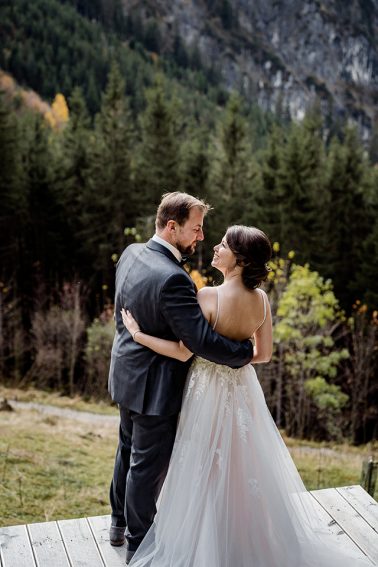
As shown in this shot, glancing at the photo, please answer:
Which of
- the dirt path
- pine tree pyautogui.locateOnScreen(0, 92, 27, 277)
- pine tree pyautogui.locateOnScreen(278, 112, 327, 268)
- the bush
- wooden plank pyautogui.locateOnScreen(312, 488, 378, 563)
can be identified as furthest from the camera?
pine tree pyautogui.locateOnScreen(278, 112, 327, 268)

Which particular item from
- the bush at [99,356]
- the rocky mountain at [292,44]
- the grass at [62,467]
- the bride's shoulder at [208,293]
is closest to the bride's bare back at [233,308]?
the bride's shoulder at [208,293]

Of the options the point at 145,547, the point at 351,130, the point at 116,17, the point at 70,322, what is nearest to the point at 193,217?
the point at 145,547

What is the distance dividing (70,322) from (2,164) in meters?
8.11

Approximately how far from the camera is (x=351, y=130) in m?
26.7

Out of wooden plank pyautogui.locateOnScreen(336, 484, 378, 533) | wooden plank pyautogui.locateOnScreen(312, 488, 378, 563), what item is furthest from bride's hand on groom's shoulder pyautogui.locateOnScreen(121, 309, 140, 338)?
wooden plank pyautogui.locateOnScreen(336, 484, 378, 533)

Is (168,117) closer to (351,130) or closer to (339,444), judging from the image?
(351,130)

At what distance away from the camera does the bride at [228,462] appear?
2.91 metres

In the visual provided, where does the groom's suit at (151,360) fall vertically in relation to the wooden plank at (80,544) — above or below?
above

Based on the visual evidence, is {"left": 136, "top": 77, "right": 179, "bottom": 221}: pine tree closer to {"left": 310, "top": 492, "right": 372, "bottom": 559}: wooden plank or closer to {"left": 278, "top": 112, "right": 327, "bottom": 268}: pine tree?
{"left": 278, "top": 112, "right": 327, "bottom": 268}: pine tree

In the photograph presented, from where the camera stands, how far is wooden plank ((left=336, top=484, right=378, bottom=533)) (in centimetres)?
380

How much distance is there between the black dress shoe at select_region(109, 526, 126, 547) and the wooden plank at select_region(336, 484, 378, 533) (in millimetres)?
1558

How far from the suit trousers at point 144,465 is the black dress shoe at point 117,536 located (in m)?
0.17

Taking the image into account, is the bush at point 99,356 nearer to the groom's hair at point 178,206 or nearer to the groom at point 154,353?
the groom at point 154,353

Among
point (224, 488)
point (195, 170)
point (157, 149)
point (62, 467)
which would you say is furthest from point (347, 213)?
point (224, 488)
